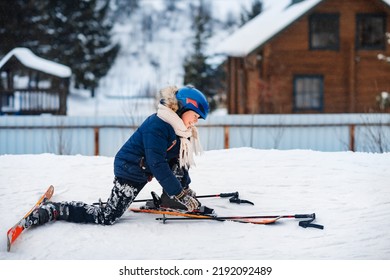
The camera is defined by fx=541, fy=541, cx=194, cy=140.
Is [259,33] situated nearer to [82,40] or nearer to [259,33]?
[259,33]

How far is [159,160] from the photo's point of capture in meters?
3.23

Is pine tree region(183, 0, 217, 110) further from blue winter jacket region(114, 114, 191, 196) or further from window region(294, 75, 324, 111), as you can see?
blue winter jacket region(114, 114, 191, 196)

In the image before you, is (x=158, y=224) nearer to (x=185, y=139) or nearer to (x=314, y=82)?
(x=185, y=139)

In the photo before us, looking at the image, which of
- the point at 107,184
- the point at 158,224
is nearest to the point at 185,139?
the point at 158,224

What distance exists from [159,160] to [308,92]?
12099mm

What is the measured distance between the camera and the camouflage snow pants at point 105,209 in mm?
3375

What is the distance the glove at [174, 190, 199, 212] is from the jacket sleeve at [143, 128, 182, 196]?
0.11 feet

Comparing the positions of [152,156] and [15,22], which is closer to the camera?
[152,156]

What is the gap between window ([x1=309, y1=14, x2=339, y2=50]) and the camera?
1447cm

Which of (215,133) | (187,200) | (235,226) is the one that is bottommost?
(235,226)

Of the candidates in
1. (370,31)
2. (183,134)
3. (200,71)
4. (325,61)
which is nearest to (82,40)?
(200,71)

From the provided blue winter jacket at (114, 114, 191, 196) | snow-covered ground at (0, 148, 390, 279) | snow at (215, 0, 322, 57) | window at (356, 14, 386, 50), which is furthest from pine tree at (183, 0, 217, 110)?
blue winter jacket at (114, 114, 191, 196)

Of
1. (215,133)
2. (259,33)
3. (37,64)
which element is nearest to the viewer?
(215,133)

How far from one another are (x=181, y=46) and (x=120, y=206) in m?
42.0
